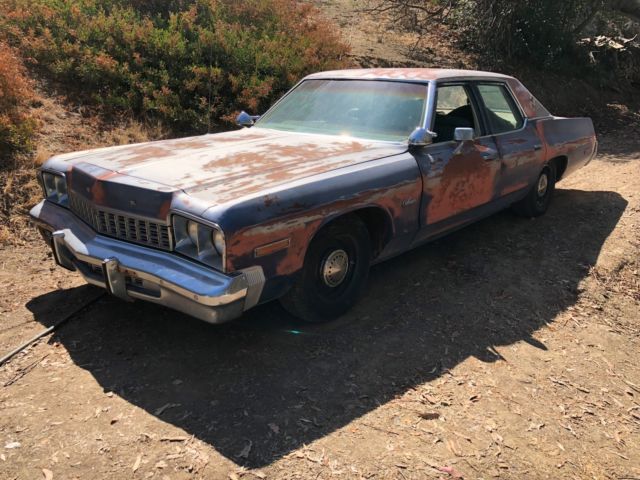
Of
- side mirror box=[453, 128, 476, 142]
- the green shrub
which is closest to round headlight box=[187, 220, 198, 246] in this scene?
side mirror box=[453, 128, 476, 142]

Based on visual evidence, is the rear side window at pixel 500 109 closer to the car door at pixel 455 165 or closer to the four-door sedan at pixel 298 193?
the four-door sedan at pixel 298 193

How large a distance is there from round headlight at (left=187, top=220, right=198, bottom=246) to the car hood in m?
0.16

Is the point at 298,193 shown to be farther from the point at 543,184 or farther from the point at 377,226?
the point at 543,184

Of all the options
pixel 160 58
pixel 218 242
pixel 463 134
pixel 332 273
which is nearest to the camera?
pixel 218 242

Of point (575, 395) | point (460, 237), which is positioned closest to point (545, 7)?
point (460, 237)

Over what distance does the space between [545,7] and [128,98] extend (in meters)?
9.63

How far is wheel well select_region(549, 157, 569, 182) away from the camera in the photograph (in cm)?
589

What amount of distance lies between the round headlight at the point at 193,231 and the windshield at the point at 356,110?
169 cm

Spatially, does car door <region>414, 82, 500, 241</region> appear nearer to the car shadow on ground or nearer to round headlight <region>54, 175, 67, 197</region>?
the car shadow on ground

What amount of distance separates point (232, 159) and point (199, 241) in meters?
0.86

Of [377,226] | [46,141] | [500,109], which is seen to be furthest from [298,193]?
[46,141]

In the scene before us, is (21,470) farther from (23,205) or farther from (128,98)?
(128,98)

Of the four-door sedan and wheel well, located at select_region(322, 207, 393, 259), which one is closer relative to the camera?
the four-door sedan

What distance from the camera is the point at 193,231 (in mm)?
2910
